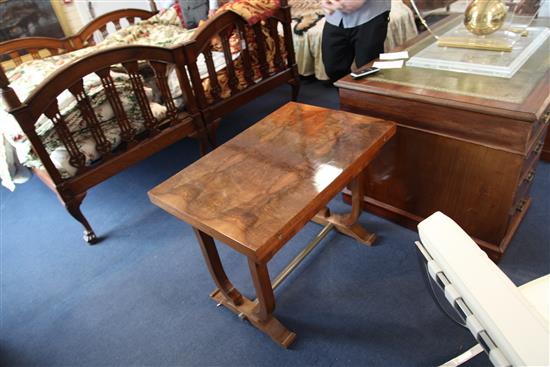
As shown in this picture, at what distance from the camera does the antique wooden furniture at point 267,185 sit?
0.89m

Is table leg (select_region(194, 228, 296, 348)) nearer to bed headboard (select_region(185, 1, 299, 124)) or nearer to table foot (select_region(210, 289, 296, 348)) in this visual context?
table foot (select_region(210, 289, 296, 348))

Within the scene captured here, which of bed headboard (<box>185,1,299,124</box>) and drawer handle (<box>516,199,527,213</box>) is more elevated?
bed headboard (<box>185,1,299,124</box>)

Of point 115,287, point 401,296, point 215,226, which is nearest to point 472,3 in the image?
point 401,296

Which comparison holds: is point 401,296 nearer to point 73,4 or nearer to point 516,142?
point 516,142

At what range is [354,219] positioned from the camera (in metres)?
1.50

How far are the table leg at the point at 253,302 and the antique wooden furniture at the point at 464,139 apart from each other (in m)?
0.73

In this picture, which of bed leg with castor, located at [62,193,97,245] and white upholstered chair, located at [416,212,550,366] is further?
bed leg with castor, located at [62,193,97,245]

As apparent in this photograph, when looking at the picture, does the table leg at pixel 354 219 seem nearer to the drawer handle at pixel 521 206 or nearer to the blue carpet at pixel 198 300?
the blue carpet at pixel 198 300

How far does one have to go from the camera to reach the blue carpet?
1193mm

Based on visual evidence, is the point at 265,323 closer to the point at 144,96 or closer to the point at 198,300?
the point at 198,300

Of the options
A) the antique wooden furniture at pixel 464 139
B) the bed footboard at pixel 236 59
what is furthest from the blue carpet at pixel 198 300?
the bed footboard at pixel 236 59

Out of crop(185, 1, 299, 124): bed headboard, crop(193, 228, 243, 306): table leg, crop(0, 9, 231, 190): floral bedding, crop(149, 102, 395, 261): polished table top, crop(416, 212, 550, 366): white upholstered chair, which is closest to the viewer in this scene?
crop(416, 212, 550, 366): white upholstered chair

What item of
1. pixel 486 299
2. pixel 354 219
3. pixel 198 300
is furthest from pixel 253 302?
pixel 486 299

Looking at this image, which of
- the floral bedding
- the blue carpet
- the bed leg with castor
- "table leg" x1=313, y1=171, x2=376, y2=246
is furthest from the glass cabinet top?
Result: the bed leg with castor
